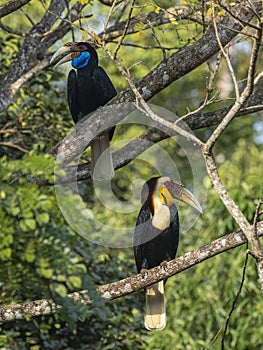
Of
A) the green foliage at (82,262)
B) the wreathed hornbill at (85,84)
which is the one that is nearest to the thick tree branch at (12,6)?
the green foliage at (82,262)

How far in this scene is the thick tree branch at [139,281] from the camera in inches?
111

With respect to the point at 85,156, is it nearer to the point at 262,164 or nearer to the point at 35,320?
the point at 35,320

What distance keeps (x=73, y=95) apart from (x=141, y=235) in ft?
2.93

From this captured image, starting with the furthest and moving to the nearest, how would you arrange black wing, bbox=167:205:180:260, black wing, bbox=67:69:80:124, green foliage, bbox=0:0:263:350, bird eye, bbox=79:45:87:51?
1. black wing, bbox=67:69:80:124
2. bird eye, bbox=79:45:87:51
3. black wing, bbox=167:205:180:260
4. green foliage, bbox=0:0:263:350

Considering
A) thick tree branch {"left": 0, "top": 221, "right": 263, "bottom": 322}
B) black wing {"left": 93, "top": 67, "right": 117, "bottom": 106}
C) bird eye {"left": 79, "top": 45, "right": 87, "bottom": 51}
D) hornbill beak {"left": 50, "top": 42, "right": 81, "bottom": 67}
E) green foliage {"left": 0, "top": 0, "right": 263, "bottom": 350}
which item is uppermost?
bird eye {"left": 79, "top": 45, "right": 87, "bottom": 51}

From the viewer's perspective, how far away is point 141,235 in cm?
405

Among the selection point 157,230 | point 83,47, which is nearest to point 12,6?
point 83,47

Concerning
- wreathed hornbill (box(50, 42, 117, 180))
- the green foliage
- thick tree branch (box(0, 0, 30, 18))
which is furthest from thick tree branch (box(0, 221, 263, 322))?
wreathed hornbill (box(50, 42, 117, 180))

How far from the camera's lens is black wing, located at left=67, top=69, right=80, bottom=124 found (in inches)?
175

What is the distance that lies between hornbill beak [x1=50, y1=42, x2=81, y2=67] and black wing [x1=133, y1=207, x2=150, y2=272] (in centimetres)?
86

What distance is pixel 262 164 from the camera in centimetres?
888

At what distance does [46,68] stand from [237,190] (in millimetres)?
1805

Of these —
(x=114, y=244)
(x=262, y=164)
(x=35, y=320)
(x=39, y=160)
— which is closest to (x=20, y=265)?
(x=39, y=160)

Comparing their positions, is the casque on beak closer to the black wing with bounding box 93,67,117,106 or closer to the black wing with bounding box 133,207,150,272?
the black wing with bounding box 133,207,150,272
